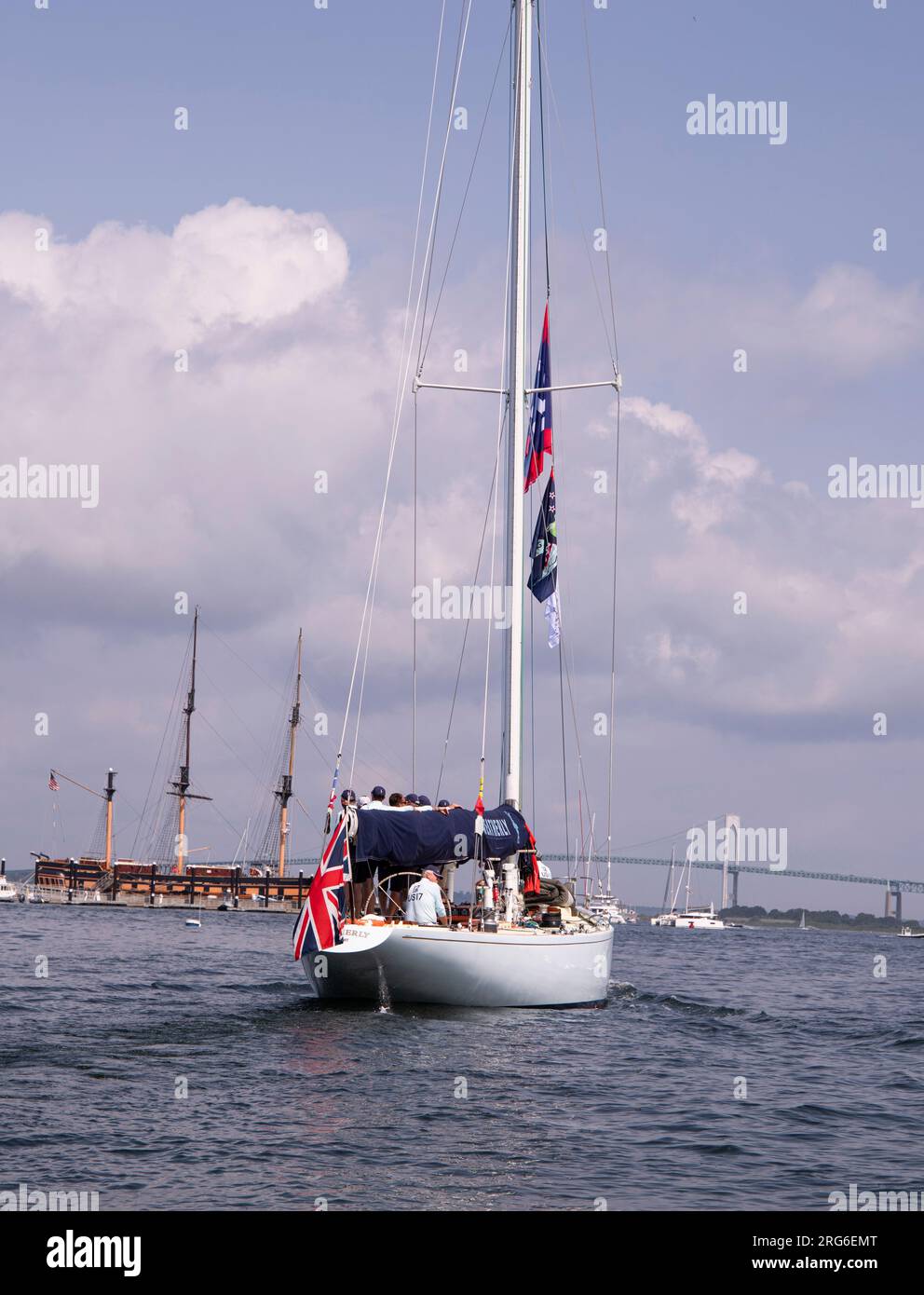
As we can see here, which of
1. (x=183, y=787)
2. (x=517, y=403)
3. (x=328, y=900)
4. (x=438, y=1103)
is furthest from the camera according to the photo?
(x=183, y=787)

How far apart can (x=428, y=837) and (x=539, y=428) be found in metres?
9.04

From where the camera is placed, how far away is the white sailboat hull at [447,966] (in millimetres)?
21688

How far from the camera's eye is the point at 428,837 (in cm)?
2405

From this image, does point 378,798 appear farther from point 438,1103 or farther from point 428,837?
point 438,1103

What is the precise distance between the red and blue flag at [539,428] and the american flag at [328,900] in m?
8.91

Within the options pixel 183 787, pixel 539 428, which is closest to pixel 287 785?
pixel 183 787

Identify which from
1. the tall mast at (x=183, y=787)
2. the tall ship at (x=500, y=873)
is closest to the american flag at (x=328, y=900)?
the tall ship at (x=500, y=873)

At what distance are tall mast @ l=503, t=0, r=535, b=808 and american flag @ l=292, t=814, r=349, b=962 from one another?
16.3 feet

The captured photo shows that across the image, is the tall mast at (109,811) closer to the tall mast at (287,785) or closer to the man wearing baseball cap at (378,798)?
the tall mast at (287,785)

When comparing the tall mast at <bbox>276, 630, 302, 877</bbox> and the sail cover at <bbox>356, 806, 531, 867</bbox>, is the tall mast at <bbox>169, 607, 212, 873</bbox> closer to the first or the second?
the tall mast at <bbox>276, 630, 302, 877</bbox>

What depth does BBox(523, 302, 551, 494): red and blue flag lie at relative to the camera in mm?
27719

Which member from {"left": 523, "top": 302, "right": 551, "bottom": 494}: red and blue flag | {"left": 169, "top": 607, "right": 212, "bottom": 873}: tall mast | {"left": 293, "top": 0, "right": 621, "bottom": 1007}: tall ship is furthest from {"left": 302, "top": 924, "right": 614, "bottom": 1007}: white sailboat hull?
{"left": 169, "top": 607, "right": 212, "bottom": 873}: tall mast
